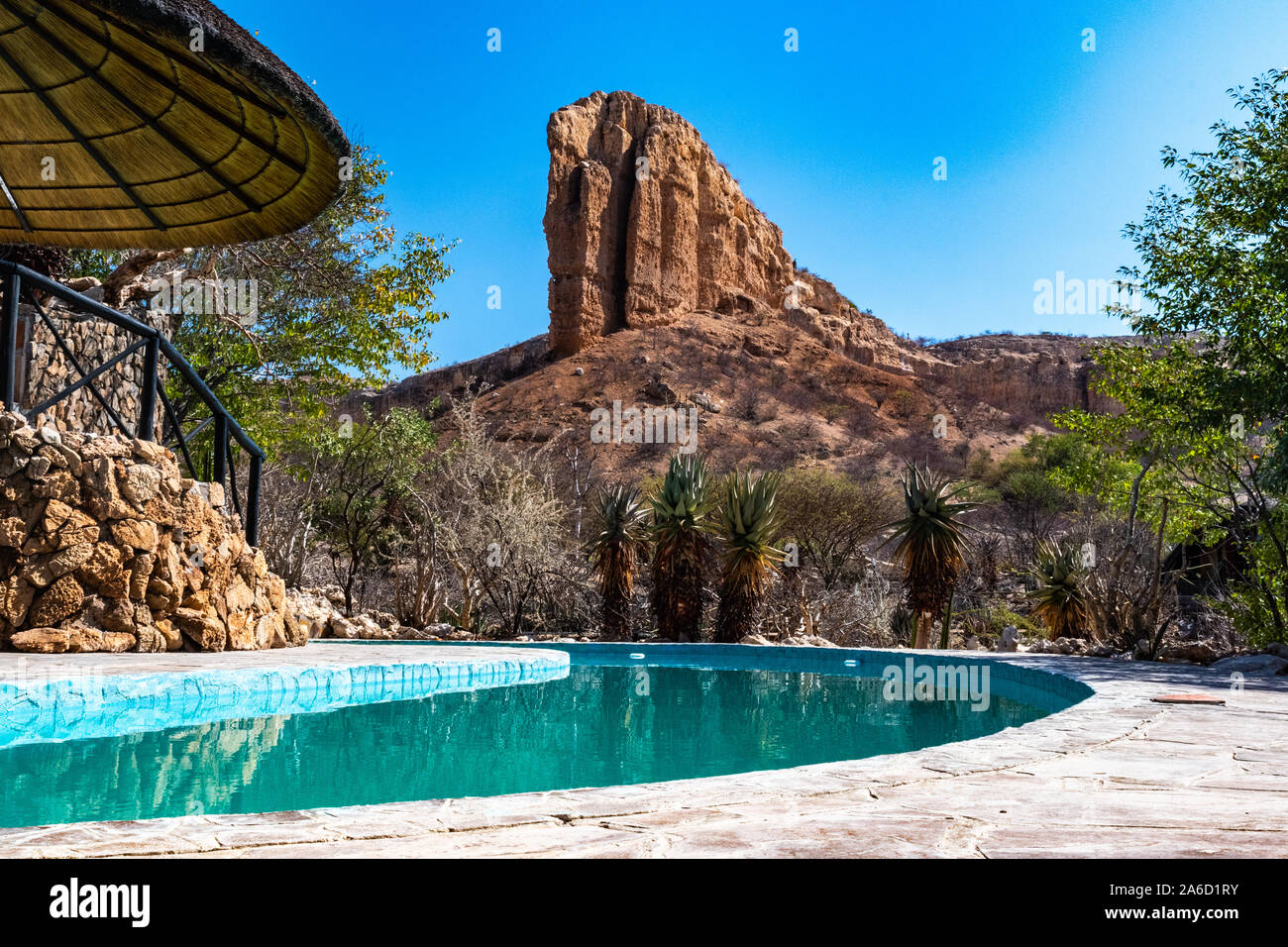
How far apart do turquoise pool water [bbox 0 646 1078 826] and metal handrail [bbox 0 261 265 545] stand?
2645mm

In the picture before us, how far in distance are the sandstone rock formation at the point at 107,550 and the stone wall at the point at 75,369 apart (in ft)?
1.68

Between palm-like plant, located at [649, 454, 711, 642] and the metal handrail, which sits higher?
the metal handrail

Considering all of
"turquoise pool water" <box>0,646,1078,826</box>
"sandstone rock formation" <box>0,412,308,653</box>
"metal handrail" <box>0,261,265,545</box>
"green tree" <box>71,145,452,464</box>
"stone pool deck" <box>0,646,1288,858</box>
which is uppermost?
"green tree" <box>71,145,452,464</box>

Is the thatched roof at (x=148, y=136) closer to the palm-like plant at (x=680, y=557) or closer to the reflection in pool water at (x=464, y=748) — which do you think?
the reflection in pool water at (x=464, y=748)

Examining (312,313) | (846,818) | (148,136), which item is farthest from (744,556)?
(846,818)

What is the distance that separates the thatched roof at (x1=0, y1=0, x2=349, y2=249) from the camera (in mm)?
2996

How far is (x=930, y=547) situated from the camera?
40.8ft

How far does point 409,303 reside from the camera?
1316 cm

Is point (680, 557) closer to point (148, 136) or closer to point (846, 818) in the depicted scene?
point (148, 136)

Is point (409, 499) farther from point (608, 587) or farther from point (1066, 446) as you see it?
point (1066, 446)

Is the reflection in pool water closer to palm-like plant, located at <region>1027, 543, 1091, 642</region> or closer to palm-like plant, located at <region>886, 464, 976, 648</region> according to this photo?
palm-like plant, located at <region>886, 464, 976, 648</region>

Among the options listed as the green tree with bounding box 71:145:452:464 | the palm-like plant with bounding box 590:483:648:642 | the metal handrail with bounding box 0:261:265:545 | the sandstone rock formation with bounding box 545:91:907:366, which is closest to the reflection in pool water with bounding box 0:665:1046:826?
the metal handrail with bounding box 0:261:265:545

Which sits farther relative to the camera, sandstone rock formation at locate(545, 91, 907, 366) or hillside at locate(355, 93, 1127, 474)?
sandstone rock formation at locate(545, 91, 907, 366)

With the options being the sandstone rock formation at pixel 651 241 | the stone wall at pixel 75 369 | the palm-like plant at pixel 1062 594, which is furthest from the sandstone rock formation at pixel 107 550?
the sandstone rock formation at pixel 651 241
